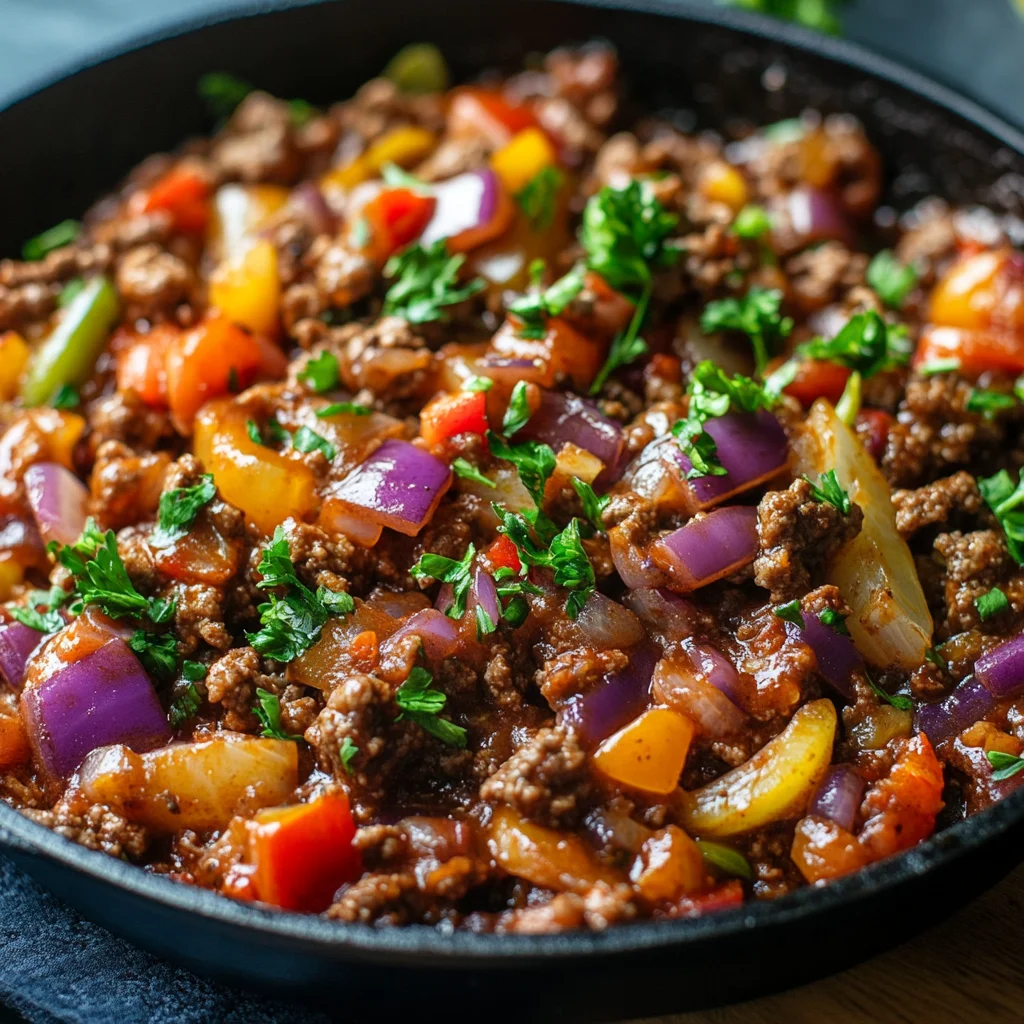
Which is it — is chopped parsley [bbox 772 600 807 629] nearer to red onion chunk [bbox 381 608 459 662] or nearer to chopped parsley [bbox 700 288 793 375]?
red onion chunk [bbox 381 608 459 662]

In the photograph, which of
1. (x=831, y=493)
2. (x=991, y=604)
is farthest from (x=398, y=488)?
(x=991, y=604)

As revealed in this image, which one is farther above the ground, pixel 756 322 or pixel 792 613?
pixel 756 322

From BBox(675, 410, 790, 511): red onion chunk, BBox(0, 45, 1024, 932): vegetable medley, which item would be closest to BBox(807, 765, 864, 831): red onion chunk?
BBox(0, 45, 1024, 932): vegetable medley

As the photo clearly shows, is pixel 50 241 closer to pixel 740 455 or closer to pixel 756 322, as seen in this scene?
pixel 756 322

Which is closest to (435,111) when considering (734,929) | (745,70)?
(745,70)

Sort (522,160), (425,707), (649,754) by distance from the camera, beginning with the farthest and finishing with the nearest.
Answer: (522,160), (425,707), (649,754)

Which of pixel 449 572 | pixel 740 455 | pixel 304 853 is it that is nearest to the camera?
pixel 304 853
